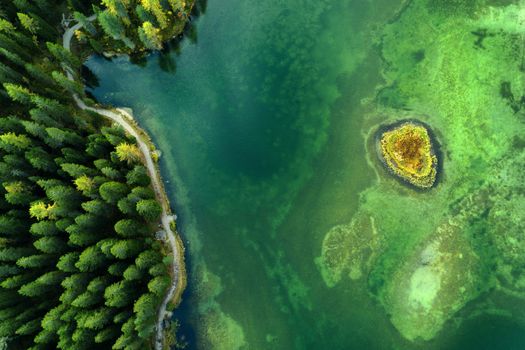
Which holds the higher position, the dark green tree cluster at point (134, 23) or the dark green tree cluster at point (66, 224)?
the dark green tree cluster at point (134, 23)

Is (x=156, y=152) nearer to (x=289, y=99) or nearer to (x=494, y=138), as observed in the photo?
(x=289, y=99)

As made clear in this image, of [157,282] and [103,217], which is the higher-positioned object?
[103,217]

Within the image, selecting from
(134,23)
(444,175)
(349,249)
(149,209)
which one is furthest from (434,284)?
(134,23)

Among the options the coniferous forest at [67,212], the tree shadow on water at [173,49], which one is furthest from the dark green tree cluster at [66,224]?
the tree shadow on water at [173,49]

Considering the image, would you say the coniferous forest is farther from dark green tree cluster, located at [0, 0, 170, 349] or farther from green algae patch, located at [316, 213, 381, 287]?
green algae patch, located at [316, 213, 381, 287]

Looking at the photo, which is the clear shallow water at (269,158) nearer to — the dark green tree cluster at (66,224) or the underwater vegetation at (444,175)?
the underwater vegetation at (444,175)

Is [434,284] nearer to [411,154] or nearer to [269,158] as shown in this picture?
[411,154]

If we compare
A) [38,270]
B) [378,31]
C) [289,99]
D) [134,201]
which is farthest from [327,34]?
[38,270]
